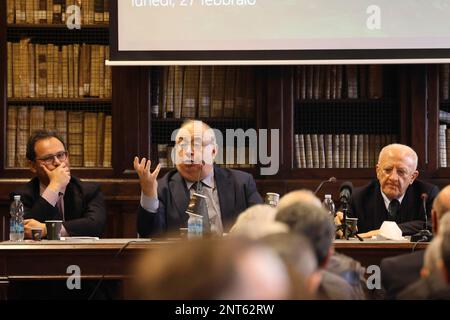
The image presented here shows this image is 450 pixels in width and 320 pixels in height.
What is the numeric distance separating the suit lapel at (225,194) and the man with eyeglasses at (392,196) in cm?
70

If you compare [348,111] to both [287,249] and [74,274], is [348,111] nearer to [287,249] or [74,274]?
[74,274]

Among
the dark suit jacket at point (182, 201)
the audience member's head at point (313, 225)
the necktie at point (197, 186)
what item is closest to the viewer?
the audience member's head at point (313, 225)

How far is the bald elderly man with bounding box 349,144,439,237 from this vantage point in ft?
16.5

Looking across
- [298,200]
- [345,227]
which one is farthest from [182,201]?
[298,200]

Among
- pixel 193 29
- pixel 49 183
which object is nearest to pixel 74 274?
pixel 49 183

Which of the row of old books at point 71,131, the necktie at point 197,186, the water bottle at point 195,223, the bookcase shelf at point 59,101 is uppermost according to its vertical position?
the bookcase shelf at point 59,101

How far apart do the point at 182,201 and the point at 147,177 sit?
1.13ft

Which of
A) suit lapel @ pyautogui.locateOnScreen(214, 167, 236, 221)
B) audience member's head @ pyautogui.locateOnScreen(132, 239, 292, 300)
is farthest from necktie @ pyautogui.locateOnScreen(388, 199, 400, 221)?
audience member's head @ pyautogui.locateOnScreen(132, 239, 292, 300)

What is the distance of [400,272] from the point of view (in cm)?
286

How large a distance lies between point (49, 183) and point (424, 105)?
243 cm

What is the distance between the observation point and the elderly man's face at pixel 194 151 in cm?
486

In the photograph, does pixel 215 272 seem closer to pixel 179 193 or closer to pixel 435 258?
pixel 435 258

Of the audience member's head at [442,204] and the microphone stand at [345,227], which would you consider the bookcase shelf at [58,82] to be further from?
the audience member's head at [442,204]

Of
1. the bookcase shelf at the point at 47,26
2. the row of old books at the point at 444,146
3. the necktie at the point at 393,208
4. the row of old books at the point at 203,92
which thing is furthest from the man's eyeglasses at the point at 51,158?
the row of old books at the point at 444,146
